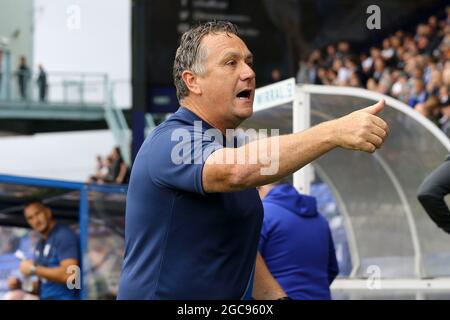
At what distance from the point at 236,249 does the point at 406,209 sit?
15.4ft

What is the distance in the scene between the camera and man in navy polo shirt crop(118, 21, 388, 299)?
3049 mm

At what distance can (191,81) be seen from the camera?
11.7 feet

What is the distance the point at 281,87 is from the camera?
21.0 feet

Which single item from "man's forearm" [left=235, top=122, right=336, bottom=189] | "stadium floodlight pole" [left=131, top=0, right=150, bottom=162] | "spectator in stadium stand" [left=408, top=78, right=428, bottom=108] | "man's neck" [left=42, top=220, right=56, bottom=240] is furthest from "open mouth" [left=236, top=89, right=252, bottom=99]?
"stadium floodlight pole" [left=131, top=0, right=150, bottom=162]

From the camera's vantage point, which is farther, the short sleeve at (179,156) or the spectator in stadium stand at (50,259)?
the spectator in stadium stand at (50,259)

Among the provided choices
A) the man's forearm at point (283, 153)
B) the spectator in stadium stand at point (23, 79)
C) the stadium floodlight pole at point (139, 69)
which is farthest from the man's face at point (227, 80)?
the spectator in stadium stand at point (23, 79)

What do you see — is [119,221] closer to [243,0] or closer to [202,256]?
[202,256]

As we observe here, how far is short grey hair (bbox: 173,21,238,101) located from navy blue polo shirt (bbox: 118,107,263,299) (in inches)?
9.3

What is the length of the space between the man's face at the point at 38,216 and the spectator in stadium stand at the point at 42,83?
55.2ft

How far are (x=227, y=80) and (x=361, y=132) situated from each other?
672 millimetres

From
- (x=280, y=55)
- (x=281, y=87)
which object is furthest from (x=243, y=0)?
(x=281, y=87)

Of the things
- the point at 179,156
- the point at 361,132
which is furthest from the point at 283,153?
the point at 179,156

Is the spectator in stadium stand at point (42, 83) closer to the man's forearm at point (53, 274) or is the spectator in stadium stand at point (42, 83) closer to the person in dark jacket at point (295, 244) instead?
the man's forearm at point (53, 274)

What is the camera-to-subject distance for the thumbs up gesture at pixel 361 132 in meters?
2.94
